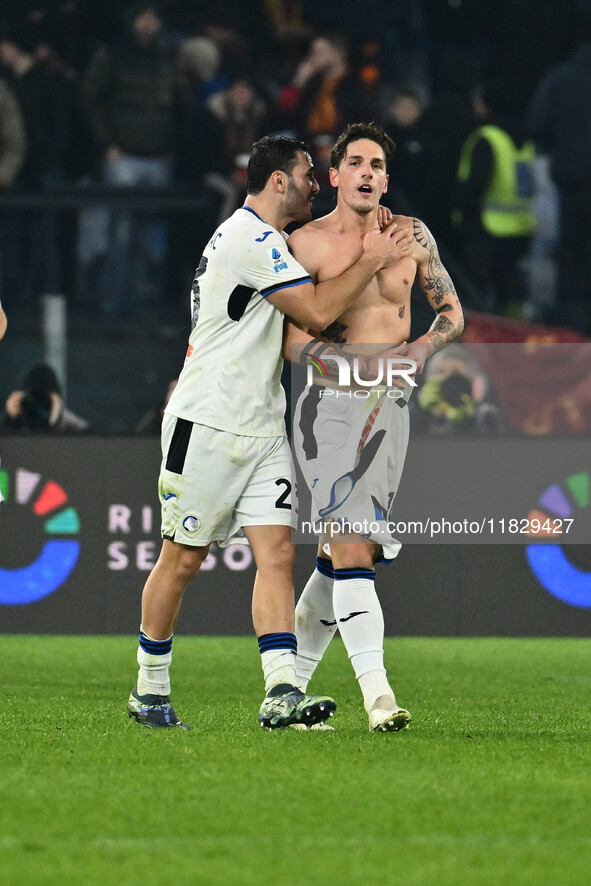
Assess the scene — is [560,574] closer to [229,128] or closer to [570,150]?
[570,150]

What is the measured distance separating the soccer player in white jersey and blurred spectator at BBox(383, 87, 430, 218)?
576 centimetres

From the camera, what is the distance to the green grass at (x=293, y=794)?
2.92 meters

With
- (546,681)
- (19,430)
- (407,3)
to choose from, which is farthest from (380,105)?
(546,681)

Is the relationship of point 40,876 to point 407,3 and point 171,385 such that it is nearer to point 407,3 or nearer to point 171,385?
point 171,385

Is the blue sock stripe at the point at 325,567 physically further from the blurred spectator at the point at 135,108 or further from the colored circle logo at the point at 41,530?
the blurred spectator at the point at 135,108

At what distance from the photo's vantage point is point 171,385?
30.3 feet

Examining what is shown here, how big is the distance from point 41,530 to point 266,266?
394 cm

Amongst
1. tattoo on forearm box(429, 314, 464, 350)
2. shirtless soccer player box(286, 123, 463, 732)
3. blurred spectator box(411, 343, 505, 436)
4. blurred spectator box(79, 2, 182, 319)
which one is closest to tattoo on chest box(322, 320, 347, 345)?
shirtless soccer player box(286, 123, 463, 732)

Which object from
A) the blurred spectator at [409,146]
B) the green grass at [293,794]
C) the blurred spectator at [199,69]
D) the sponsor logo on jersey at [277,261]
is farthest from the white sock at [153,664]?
the blurred spectator at [199,69]

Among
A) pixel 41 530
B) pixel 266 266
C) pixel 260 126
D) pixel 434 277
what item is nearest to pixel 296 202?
pixel 266 266

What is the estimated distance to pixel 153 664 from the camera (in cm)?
485

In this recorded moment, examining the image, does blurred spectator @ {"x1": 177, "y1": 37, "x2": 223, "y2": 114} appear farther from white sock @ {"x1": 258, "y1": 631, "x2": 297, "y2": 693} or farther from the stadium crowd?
white sock @ {"x1": 258, "y1": 631, "x2": 297, "y2": 693}

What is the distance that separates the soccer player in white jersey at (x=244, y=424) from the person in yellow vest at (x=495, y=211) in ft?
20.9

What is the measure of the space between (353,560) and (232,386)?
65 cm
